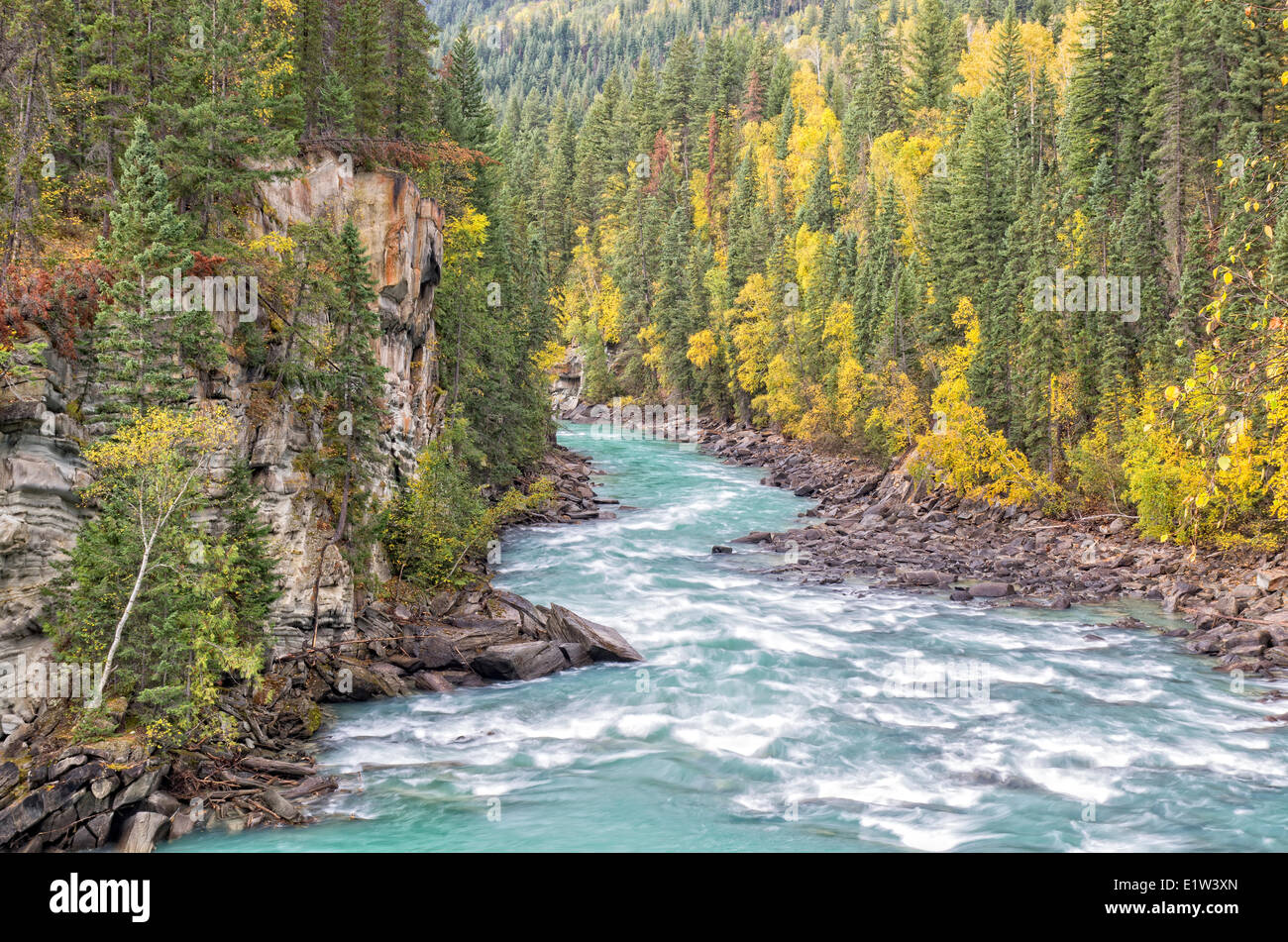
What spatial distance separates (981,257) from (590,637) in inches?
1359

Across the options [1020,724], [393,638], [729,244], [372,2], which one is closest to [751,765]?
[1020,724]

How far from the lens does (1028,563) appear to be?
114ft

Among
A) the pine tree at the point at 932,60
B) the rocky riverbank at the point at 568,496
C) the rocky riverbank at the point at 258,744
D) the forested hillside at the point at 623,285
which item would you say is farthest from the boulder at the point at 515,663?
the pine tree at the point at 932,60

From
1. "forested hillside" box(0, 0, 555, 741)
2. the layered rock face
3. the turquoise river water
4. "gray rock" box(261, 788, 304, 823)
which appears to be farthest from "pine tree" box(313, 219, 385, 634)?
"gray rock" box(261, 788, 304, 823)

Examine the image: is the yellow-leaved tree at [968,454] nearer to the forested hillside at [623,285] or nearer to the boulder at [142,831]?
the forested hillside at [623,285]

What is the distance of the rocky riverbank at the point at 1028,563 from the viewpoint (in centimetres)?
2638

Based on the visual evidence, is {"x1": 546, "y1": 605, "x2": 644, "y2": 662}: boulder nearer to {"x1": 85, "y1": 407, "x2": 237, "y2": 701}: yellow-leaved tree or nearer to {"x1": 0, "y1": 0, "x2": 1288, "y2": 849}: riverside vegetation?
{"x1": 0, "y1": 0, "x2": 1288, "y2": 849}: riverside vegetation

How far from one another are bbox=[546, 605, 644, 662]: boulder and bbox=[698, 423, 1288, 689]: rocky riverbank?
10.9m

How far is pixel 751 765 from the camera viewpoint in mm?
19016

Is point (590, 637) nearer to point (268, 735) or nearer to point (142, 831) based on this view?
point (268, 735)

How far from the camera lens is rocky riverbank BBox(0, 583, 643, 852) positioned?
576 inches

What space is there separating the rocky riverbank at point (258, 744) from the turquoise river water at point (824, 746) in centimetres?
60

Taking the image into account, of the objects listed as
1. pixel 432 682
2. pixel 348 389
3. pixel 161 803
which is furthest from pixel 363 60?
pixel 161 803
